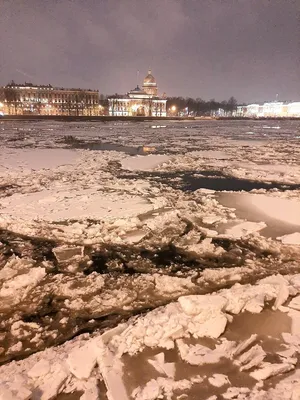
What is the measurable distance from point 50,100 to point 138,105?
33.7 metres

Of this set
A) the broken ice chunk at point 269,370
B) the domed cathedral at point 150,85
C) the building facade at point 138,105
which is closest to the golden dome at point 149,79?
the domed cathedral at point 150,85

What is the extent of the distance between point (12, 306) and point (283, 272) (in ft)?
11.7

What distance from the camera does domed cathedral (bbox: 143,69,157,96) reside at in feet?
411

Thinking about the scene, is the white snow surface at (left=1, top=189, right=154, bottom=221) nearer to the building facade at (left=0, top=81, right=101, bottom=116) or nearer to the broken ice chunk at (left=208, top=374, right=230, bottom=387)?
the broken ice chunk at (left=208, top=374, right=230, bottom=387)

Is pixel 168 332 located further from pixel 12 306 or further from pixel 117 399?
pixel 12 306

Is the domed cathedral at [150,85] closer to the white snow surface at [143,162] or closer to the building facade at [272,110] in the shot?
the building facade at [272,110]

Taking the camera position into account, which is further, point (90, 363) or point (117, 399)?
point (90, 363)

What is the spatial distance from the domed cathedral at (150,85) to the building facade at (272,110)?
45.1 metres

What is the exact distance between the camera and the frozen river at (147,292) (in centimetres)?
261

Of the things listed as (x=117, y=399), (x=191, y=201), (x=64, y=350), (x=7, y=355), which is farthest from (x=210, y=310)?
(x=191, y=201)

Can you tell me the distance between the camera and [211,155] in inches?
592

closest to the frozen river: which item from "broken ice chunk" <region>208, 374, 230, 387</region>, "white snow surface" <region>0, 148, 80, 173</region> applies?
"broken ice chunk" <region>208, 374, 230, 387</region>

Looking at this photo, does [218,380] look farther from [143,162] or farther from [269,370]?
[143,162]

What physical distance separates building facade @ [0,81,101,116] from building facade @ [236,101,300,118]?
7143 centimetres
